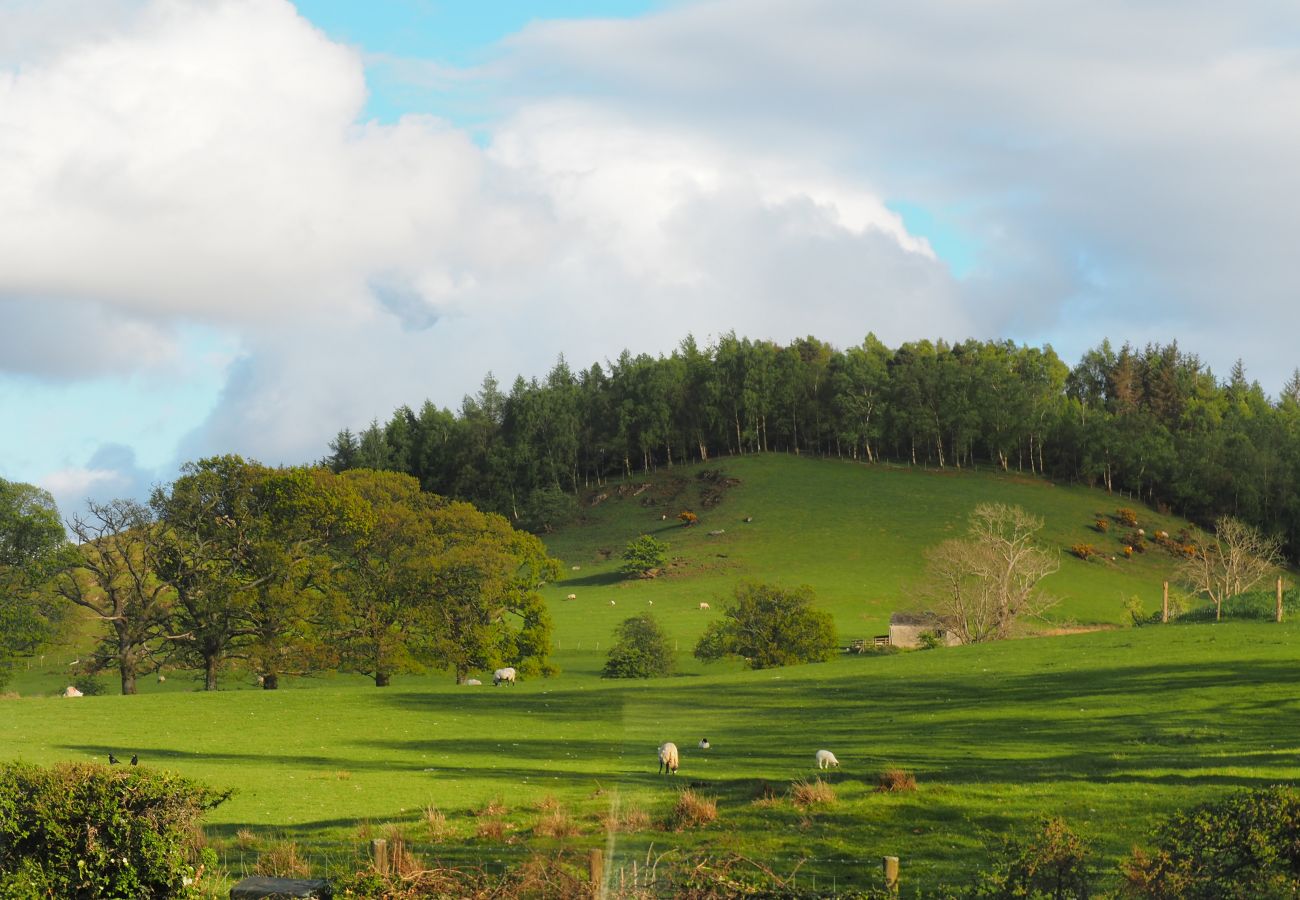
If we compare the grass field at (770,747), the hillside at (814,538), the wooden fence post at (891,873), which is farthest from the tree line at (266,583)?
the wooden fence post at (891,873)

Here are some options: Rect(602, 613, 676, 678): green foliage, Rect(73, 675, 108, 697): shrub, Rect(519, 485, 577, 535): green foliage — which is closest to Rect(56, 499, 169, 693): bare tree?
Rect(73, 675, 108, 697): shrub

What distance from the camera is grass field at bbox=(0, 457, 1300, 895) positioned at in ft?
66.5

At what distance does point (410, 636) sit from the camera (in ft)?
221

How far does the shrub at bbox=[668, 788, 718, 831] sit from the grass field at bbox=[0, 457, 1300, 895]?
334 millimetres

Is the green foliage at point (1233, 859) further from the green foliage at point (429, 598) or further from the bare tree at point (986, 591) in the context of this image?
the bare tree at point (986, 591)

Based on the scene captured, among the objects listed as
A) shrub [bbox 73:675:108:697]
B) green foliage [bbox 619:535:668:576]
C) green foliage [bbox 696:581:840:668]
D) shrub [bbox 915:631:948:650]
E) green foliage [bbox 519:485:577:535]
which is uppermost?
green foliage [bbox 519:485:577:535]

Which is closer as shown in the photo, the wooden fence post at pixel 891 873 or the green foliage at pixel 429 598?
the wooden fence post at pixel 891 873

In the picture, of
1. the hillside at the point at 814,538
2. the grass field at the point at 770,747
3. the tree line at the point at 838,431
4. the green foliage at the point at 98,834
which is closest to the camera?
the green foliage at the point at 98,834

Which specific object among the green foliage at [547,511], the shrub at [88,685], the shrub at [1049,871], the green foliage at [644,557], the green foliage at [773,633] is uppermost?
the green foliage at [547,511]

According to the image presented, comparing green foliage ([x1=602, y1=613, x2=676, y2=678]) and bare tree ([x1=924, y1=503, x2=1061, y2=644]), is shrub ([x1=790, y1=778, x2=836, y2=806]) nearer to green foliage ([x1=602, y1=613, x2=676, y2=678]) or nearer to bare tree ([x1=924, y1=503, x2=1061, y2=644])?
green foliage ([x1=602, y1=613, x2=676, y2=678])

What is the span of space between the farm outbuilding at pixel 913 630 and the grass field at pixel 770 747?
1508 cm

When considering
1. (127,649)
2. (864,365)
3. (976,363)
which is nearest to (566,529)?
(864,365)

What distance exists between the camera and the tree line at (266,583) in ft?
209

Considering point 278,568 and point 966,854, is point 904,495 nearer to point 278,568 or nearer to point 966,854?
point 278,568
